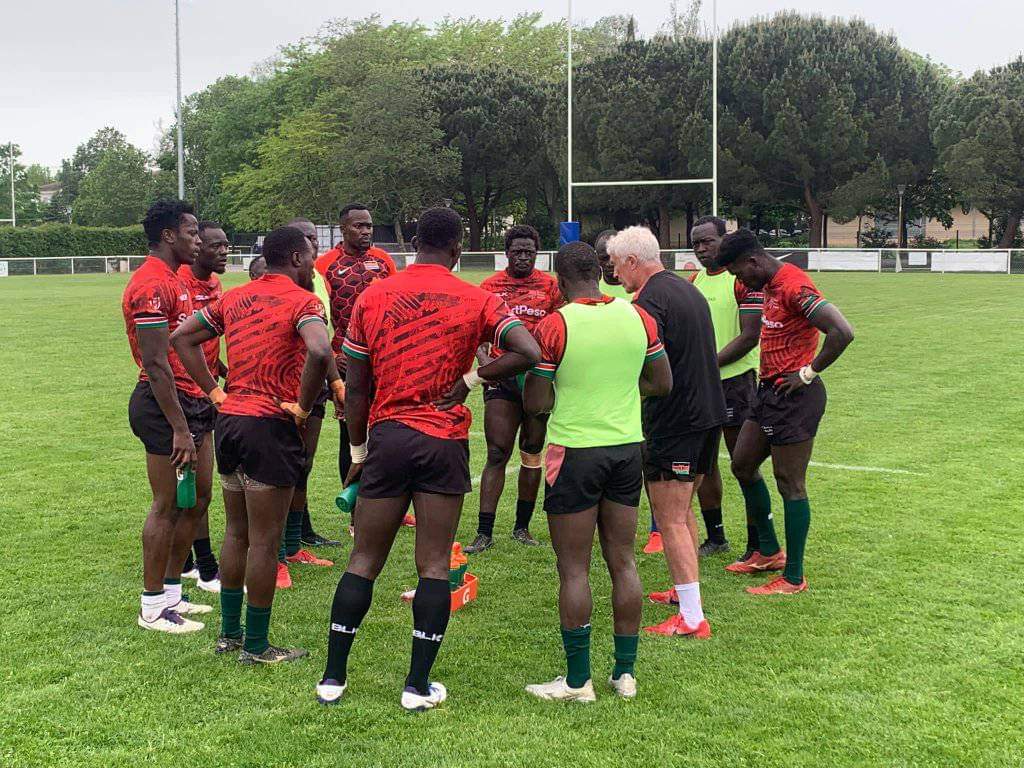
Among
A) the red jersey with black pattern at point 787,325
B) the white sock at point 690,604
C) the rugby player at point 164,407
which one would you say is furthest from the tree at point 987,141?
the rugby player at point 164,407

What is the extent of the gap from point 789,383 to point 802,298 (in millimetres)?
504

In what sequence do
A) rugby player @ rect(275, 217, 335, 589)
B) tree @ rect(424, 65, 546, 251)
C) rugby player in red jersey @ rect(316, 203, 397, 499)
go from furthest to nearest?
tree @ rect(424, 65, 546, 251) < rugby player in red jersey @ rect(316, 203, 397, 499) < rugby player @ rect(275, 217, 335, 589)

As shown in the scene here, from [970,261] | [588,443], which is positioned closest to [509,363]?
[588,443]

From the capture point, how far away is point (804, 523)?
595cm

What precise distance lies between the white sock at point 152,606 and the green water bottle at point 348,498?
161 cm

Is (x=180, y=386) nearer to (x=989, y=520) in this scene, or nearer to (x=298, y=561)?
(x=298, y=561)

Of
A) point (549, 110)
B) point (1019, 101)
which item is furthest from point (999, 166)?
point (549, 110)

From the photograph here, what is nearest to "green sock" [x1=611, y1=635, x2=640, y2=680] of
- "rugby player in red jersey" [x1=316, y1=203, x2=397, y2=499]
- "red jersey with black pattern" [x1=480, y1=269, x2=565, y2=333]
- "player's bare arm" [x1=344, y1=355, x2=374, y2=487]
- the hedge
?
"player's bare arm" [x1=344, y1=355, x2=374, y2=487]

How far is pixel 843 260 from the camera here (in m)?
42.3

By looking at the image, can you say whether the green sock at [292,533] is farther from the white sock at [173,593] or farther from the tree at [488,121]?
the tree at [488,121]

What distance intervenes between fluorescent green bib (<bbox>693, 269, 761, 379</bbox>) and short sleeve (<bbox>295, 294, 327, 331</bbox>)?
9.86 ft

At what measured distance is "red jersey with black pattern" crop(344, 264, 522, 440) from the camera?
4.24m

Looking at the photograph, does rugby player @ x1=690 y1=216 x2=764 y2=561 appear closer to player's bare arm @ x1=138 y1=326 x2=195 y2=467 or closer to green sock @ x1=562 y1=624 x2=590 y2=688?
green sock @ x1=562 y1=624 x2=590 y2=688

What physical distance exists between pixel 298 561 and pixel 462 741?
292cm
